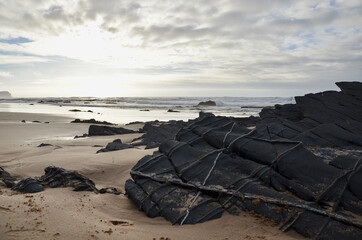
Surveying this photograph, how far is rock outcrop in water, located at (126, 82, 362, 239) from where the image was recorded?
4.33 m

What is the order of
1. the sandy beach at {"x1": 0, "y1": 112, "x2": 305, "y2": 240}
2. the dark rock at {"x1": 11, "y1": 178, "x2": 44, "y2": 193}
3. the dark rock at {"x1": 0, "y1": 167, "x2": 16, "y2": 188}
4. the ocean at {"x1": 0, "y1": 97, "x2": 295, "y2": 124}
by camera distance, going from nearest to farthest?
the sandy beach at {"x1": 0, "y1": 112, "x2": 305, "y2": 240}, the dark rock at {"x1": 11, "y1": 178, "x2": 44, "y2": 193}, the dark rock at {"x1": 0, "y1": 167, "x2": 16, "y2": 188}, the ocean at {"x1": 0, "y1": 97, "x2": 295, "y2": 124}

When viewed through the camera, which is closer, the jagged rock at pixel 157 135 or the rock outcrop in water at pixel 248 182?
the rock outcrop in water at pixel 248 182

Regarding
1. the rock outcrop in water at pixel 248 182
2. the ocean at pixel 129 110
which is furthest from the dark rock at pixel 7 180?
→ the ocean at pixel 129 110

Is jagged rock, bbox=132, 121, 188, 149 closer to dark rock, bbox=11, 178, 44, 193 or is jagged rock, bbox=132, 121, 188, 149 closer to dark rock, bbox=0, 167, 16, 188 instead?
dark rock, bbox=0, 167, 16, 188

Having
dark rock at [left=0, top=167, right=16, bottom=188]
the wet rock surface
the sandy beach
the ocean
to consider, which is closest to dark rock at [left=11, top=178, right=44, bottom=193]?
the wet rock surface

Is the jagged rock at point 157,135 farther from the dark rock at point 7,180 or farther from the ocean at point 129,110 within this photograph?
the ocean at point 129,110

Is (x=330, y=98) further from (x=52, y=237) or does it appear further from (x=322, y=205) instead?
(x=52, y=237)

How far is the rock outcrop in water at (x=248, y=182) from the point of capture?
4332mm

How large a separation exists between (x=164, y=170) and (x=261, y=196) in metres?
2.15

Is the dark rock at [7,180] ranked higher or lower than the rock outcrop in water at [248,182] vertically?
lower

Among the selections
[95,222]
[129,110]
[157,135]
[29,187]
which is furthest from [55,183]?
[129,110]

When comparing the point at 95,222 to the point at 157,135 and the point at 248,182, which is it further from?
the point at 157,135

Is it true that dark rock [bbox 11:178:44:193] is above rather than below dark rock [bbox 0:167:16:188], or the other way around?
above

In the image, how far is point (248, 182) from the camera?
200 inches
